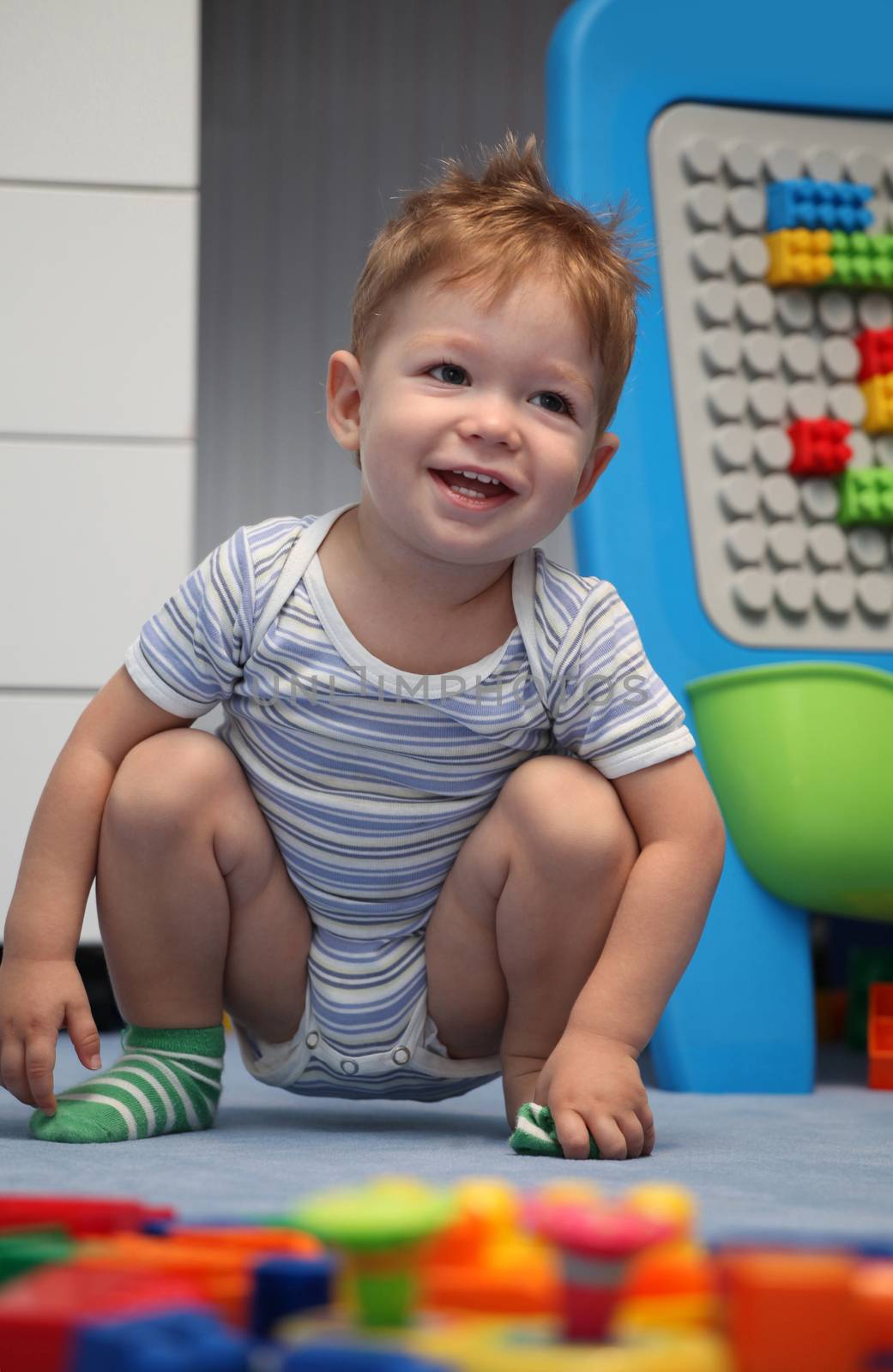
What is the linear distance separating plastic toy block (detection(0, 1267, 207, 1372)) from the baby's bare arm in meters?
0.48

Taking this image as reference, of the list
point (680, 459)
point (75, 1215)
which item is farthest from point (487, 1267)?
point (680, 459)

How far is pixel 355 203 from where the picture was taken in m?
2.67

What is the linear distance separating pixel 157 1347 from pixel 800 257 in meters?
1.26

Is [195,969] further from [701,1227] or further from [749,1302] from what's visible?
[749,1302]

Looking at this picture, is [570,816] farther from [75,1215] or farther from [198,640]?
[75,1215]

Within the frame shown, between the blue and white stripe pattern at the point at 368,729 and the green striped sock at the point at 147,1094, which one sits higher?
the blue and white stripe pattern at the point at 368,729

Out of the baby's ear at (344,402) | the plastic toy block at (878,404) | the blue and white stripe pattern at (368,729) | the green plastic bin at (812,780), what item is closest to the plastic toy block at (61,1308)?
the blue and white stripe pattern at (368,729)

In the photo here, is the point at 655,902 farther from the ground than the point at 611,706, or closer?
closer

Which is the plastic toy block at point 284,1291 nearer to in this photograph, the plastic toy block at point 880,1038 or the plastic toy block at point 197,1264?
the plastic toy block at point 197,1264

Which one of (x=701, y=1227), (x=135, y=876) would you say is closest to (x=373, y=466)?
(x=135, y=876)

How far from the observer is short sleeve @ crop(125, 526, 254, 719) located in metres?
0.88

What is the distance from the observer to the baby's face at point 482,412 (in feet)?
2.73

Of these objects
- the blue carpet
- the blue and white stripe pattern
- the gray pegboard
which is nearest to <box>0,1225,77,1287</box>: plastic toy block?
the blue carpet

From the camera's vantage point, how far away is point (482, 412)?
0.82 meters
